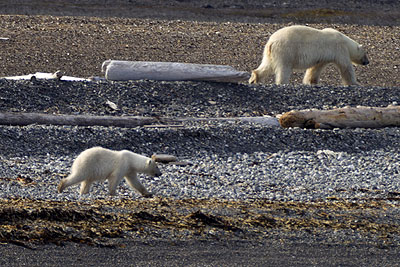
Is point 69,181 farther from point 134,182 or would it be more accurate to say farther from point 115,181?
point 134,182

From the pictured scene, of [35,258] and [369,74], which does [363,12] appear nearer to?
[369,74]

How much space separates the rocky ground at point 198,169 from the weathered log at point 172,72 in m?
0.16

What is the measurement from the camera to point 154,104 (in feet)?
42.2

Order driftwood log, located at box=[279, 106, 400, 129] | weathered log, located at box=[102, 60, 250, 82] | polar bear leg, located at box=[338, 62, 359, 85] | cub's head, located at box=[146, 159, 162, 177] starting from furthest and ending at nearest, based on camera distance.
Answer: polar bear leg, located at box=[338, 62, 359, 85]
weathered log, located at box=[102, 60, 250, 82]
driftwood log, located at box=[279, 106, 400, 129]
cub's head, located at box=[146, 159, 162, 177]

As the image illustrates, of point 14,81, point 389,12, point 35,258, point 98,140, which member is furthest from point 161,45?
point 35,258

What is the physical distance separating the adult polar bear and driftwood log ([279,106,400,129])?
2663mm

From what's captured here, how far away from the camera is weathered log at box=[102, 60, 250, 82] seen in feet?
44.8

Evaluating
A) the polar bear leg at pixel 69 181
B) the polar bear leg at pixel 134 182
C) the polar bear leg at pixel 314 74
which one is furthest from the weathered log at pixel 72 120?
the polar bear leg at pixel 314 74

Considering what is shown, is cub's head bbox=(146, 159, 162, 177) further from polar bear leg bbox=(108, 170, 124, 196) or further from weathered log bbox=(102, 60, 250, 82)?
weathered log bbox=(102, 60, 250, 82)

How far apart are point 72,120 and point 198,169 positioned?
240cm

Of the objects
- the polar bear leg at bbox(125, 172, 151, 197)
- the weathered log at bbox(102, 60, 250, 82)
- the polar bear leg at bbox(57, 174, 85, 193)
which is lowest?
the polar bear leg at bbox(125, 172, 151, 197)

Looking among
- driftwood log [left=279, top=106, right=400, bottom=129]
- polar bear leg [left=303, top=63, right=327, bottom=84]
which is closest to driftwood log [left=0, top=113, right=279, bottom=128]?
driftwood log [left=279, top=106, right=400, bottom=129]

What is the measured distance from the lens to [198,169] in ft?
33.3

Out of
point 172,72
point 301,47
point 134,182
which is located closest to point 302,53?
point 301,47
